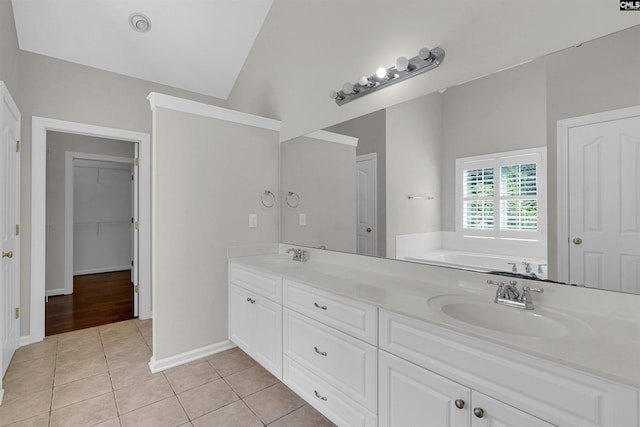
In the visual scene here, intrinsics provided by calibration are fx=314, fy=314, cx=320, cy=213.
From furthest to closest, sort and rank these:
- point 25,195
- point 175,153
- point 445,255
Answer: point 25,195 → point 175,153 → point 445,255

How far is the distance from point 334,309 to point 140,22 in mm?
3102

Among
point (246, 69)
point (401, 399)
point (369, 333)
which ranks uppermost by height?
point (246, 69)

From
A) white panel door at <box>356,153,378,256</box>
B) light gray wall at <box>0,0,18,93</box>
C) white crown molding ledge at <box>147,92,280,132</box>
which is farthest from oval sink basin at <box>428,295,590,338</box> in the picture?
light gray wall at <box>0,0,18,93</box>

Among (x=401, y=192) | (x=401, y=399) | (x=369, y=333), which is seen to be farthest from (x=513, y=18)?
(x=401, y=399)

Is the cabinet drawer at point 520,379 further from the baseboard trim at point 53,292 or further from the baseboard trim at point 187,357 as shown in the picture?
the baseboard trim at point 53,292

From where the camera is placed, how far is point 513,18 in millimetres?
1387

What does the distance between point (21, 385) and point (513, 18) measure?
365 cm

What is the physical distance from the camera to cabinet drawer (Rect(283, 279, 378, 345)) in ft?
4.63

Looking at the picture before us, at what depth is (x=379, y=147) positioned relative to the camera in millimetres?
2066

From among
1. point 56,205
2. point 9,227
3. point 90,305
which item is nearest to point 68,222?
point 56,205

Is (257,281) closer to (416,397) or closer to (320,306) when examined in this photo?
(320,306)

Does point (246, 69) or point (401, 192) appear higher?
point (246, 69)

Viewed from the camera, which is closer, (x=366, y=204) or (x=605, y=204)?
(x=605, y=204)

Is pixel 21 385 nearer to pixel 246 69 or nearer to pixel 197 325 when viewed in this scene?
pixel 197 325
